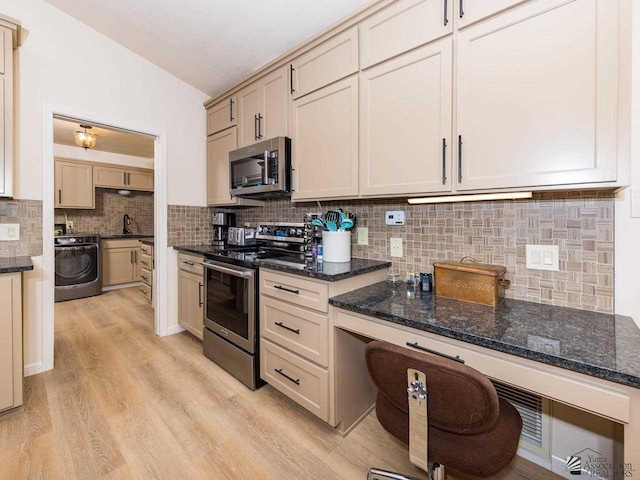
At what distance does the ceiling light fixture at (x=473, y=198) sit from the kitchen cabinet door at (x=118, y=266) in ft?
16.1

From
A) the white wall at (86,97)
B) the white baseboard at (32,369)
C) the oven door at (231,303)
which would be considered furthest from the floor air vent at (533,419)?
the white baseboard at (32,369)

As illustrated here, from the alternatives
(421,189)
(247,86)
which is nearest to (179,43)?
(247,86)

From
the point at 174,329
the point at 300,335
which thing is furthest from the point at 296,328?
the point at 174,329

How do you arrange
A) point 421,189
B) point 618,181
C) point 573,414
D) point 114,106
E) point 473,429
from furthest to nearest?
point 114,106 < point 421,189 < point 573,414 < point 618,181 < point 473,429

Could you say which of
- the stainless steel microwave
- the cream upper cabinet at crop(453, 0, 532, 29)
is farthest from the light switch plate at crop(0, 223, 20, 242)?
the cream upper cabinet at crop(453, 0, 532, 29)

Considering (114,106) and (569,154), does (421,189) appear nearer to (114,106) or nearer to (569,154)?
(569,154)

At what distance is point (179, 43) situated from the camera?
2506 millimetres

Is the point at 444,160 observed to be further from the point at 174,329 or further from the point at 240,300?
the point at 174,329

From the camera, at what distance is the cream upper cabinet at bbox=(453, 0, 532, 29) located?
1.22m

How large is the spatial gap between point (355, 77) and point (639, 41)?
1.21 metres

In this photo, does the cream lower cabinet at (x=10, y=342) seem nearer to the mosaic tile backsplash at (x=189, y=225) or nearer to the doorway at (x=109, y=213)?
the doorway at (x=109, y=213)

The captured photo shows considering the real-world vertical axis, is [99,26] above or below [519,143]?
above

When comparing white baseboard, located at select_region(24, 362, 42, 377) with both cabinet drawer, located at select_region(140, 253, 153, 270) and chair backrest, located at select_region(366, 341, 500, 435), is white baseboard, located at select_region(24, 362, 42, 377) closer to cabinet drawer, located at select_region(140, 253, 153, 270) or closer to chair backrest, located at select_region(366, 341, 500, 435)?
cabinet drawer, located at select_region(140, 253, 153, 270)

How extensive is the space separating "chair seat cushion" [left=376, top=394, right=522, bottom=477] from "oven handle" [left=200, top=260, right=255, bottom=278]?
1.32 meters
